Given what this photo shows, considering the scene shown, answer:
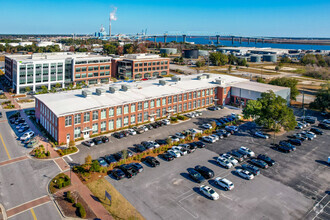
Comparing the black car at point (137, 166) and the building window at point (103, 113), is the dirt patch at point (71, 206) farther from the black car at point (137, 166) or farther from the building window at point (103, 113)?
the building window at point (103, 113)

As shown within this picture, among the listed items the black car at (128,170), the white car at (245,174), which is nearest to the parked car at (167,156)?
the black car at (128,170)

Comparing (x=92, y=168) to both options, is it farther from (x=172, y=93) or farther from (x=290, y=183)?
(x=172, y=93)

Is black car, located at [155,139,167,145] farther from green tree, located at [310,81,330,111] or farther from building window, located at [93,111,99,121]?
green tree, located at [310,81,330,111]

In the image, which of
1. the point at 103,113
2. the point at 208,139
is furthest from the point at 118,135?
the point at 208,139

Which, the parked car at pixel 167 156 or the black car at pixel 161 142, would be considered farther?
the black car at pixel 161 142

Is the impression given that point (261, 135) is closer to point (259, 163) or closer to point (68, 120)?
point (259, 163)

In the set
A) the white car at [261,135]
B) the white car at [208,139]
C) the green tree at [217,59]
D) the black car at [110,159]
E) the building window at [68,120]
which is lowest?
the black car at [110,159]
